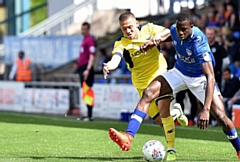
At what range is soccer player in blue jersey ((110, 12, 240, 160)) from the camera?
9516mm

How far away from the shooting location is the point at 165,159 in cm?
1012

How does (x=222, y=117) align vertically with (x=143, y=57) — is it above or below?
below

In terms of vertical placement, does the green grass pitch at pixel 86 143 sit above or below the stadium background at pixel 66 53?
below

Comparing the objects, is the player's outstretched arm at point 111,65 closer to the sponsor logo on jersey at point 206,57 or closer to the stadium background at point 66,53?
the sponsor logo on jersey at point 206,57

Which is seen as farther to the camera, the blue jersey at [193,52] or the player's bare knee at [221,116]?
the player's bare knee at [221,116]

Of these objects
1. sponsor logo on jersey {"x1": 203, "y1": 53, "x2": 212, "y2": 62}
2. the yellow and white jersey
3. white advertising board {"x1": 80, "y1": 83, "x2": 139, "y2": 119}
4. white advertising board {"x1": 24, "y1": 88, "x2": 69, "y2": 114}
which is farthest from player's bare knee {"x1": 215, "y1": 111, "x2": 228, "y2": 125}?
white advertising board {"x1": 24, "y1": 88, "x2": 69, "y2": 114}

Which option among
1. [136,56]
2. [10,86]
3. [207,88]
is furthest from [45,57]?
[207,88]

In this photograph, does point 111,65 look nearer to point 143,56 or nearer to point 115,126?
point 143,56

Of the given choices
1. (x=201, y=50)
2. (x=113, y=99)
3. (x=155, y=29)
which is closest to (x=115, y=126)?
(x=113, y=99)

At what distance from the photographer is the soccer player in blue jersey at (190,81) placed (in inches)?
375

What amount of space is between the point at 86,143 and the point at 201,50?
3.56 m

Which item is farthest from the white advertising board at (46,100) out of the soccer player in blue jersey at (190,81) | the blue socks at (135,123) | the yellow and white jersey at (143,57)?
the blue socks at (135,123)

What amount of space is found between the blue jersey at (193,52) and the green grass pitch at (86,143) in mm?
1302

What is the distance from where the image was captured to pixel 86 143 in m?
12.4
